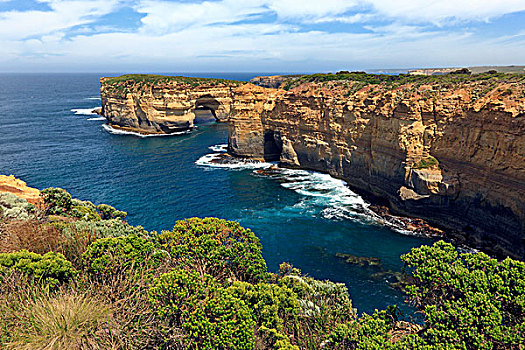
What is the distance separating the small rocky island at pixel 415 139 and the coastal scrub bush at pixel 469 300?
22.2 metres

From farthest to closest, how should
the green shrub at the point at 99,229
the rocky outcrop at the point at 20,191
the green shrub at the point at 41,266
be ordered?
the rocky outcrop at the point at 20,191 → the green shrub at the point at 99,229 → the green shrub at the point at 41,266

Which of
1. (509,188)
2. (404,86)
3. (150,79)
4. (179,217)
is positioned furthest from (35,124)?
(509,188)

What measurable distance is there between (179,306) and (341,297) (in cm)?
1060

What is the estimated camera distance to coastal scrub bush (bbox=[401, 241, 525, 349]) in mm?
12977

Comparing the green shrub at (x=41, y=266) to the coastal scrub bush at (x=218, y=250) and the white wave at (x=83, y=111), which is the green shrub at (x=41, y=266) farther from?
the white wave at (x=83, y=111)

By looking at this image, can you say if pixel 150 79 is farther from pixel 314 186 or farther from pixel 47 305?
pixel 47 305

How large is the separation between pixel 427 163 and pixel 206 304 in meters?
35.9

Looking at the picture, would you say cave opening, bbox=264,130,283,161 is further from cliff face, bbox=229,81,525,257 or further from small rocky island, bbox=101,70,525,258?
cliff face, bbox=229,81,525,257

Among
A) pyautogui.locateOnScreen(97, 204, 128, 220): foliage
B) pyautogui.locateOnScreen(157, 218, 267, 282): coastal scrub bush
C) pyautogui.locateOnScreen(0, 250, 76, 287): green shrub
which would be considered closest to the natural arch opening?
pyautogui.locateOnScreen(97, 204, 128, 220): foliage

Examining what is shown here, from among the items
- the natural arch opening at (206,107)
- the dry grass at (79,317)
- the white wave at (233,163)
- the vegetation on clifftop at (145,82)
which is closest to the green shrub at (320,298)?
the dry grass at (79,317)

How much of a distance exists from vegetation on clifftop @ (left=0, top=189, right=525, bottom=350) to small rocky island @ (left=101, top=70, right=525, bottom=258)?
22.6 metres

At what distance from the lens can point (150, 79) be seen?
96438mm

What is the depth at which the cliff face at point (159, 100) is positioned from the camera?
299 feet

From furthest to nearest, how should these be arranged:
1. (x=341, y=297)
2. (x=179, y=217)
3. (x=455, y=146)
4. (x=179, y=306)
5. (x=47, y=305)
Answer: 1. (x=179, y=217)
2. (x=455, y=146)
3. (x=341, y=297)
4. (x=179, y=306)
5. (x=47, y=305)
